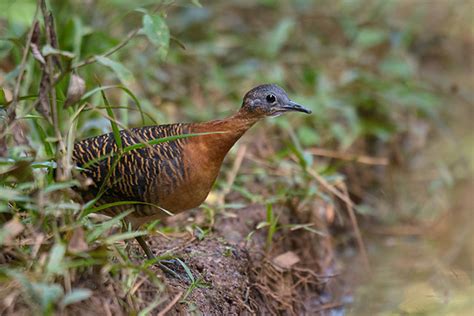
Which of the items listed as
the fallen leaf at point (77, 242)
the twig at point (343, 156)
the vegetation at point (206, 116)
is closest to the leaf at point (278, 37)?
the vegetation at point (206, 116)

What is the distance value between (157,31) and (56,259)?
1.87m

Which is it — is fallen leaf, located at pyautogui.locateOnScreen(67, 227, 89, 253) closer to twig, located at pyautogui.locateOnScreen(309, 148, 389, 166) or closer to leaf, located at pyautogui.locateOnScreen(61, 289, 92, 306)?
leaf, located at pyautogui.locateOnScreen(61, 289, 92, 306)

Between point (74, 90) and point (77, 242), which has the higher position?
point (74, 90)

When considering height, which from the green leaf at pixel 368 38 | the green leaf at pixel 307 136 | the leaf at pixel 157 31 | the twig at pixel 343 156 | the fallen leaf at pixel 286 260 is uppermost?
the leaf at pixel 157 31

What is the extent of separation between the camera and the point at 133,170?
3.85m

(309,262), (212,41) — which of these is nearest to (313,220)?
(309,262)

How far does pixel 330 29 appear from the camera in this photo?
331 inches

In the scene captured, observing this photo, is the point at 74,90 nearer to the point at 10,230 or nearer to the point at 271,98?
the point at 10,230

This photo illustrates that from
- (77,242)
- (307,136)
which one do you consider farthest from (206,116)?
(77,242)

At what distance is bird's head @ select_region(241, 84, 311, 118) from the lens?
418 centimetres

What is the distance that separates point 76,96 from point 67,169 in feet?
1.00

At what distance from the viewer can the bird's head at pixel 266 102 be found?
4180 millimetres

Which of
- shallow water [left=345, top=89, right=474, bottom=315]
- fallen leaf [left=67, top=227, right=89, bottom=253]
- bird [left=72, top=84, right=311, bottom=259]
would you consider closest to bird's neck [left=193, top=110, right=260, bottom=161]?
bird [left=72, top=84, right=311, bottom=259]

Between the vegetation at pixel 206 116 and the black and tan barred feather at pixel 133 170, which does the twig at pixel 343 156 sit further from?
the black and tan barred feather at pixel 133 170
